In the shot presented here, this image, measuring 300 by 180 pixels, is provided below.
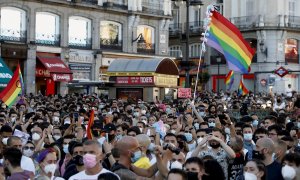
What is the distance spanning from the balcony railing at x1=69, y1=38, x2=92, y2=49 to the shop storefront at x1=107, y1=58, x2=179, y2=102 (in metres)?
8.80

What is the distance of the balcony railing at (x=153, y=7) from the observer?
42.8 m

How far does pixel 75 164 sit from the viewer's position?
830 cm


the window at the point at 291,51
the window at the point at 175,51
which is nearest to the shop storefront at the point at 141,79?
the window at the point at 175,51

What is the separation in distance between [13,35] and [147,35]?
11060mm

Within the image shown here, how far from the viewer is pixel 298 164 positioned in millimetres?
7797

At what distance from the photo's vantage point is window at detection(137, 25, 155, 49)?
42875 mm

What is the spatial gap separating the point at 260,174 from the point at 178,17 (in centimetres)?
4934

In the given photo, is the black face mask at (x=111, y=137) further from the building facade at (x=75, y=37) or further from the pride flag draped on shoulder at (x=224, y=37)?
the building facade at (x=75, y=37)

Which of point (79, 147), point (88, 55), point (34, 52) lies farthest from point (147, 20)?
point (79, 147)

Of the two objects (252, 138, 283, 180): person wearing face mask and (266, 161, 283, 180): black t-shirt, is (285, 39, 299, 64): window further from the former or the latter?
(266, 161, 283, 180): black t-shirt

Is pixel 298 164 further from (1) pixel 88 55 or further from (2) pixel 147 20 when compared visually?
(2) pixel 147 20

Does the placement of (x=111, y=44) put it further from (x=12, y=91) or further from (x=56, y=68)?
(x=12, y=91)

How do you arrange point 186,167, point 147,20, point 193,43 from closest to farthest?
point 186,167 → point 147,20 → point 193,43

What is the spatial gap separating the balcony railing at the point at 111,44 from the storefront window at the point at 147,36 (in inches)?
69.0
